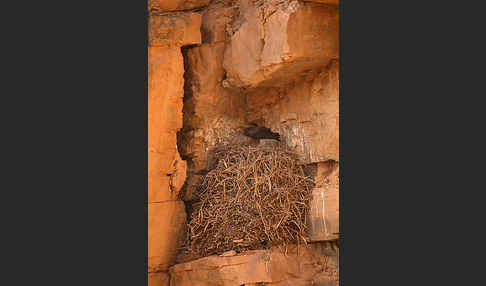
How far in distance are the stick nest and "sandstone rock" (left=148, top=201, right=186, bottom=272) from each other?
145 mm

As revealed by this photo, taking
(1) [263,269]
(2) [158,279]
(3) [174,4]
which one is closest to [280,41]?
(3) [174,4]

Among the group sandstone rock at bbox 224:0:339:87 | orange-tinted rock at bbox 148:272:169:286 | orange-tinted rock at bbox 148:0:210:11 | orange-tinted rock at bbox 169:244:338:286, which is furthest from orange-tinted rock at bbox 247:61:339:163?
orange-tinted rock at bbox 148:272:169:286

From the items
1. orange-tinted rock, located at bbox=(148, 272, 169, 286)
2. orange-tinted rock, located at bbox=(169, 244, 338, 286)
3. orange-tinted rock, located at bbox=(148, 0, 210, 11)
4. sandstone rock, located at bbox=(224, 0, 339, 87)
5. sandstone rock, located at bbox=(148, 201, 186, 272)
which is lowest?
orange-tinted rock, located at bbox=(148, 272, 169, 286)

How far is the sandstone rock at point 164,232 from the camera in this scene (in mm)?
7211

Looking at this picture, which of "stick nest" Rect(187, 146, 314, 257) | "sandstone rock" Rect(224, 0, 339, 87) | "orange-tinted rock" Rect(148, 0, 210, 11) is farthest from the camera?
"orange-tinted rock" Rect(148, 0, 210, 11)

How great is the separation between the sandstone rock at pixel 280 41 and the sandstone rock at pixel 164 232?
1.55 m

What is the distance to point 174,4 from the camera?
753 cm

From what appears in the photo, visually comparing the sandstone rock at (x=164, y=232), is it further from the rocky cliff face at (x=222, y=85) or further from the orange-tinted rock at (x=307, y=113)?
the orange-tinted rock at (x=307, y=113)

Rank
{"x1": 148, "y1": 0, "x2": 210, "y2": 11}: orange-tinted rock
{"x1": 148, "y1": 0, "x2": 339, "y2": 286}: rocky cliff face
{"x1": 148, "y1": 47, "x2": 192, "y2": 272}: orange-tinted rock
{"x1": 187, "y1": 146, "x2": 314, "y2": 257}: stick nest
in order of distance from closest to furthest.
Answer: {"x1": 148, "y1": 0, "x2": 339, "y2": 286}: rocky cliff face < {"x1": 187, "y1": 146, "x2": 314, "y2": 257}: stick nest < {"x1": 148, "y1": 47, "x2": 192, "y2": 272}: orange-tinted rock < {"x1": 148, "y1": 0, "x2": 210, "y2": 11}: orange-tinted rock

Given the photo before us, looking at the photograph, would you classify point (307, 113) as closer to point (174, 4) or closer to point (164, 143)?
point (164, 143)

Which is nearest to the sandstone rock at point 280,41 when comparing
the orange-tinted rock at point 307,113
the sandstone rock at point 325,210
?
the orange-tinted rock at point 307,113

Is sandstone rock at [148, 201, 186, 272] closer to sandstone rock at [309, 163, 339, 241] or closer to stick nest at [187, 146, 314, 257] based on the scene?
stick nest at [187, 146, 314, 257]

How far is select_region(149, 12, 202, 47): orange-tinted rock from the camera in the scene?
721cm

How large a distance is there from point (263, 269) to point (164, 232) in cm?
115
